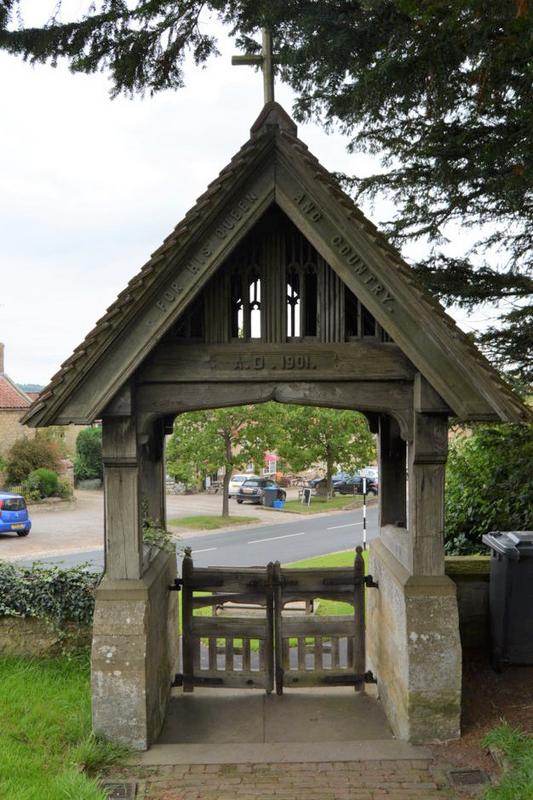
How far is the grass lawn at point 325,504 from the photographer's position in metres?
33.1

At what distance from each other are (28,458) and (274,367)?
98.1 ft

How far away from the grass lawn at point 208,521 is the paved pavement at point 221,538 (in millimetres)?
610

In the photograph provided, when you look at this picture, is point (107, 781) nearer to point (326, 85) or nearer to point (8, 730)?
point (8, 730)

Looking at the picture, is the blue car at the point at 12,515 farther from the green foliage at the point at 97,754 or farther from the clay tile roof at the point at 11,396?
the green foliage at the point at 97,754

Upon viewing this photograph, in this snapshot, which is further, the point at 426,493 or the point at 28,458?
the point at 28,458

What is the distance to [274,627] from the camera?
6.39 meters

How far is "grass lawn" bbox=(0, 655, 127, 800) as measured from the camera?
422cm

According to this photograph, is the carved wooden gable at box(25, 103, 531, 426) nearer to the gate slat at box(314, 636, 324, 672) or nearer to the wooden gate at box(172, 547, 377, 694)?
the wooden gate at box(172, 547, 377, 694)

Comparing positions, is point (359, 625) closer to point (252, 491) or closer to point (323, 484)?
point (252, 491)

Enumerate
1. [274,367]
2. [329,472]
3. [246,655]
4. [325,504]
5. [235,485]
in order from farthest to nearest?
[235,485] → [325,504] → [329,472] → [246,655] → [274,367]

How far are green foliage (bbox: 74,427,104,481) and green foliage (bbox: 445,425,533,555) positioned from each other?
111ft

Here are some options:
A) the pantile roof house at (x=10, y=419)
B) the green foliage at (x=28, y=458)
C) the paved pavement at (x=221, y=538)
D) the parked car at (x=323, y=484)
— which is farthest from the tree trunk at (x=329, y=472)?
the pantile roof house at (x=10, y=419)

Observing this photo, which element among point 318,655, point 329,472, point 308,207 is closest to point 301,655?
point 318,655

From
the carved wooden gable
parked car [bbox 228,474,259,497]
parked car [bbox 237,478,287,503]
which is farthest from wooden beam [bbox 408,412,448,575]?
parked car [bbox 228,474,259,497]
